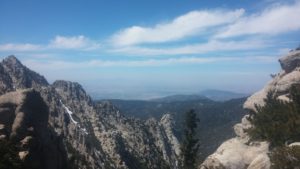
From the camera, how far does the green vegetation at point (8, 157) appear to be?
143 feet

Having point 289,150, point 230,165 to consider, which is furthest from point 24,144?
point 289,150

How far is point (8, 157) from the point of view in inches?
1757

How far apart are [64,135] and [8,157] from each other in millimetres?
86685

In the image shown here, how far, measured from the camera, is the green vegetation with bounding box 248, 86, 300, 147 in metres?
54.8

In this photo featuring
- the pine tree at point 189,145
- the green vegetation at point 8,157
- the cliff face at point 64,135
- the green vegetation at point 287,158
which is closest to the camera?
the green vegetation at point 287,158

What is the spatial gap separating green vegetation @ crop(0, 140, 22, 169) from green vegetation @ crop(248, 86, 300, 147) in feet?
117

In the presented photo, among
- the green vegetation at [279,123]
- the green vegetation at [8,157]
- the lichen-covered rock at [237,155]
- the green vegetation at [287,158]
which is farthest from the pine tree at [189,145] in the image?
the green vegetation at [8,157]

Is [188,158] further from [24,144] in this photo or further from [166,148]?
[166,148]

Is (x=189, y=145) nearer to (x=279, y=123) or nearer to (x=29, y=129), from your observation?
(x=279, y=123)

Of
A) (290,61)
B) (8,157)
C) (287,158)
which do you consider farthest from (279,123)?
(290,61)

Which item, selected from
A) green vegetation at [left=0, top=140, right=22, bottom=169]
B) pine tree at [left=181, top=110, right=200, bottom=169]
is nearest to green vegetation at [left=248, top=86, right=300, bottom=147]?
pine tree at [left=181, top=110, right=200, bottom=169]

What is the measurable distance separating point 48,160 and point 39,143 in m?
3.35

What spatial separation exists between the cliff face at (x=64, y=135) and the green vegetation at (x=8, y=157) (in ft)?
9.06

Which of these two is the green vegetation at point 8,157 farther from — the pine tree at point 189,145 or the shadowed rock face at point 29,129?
the pine tree at point 189,145
